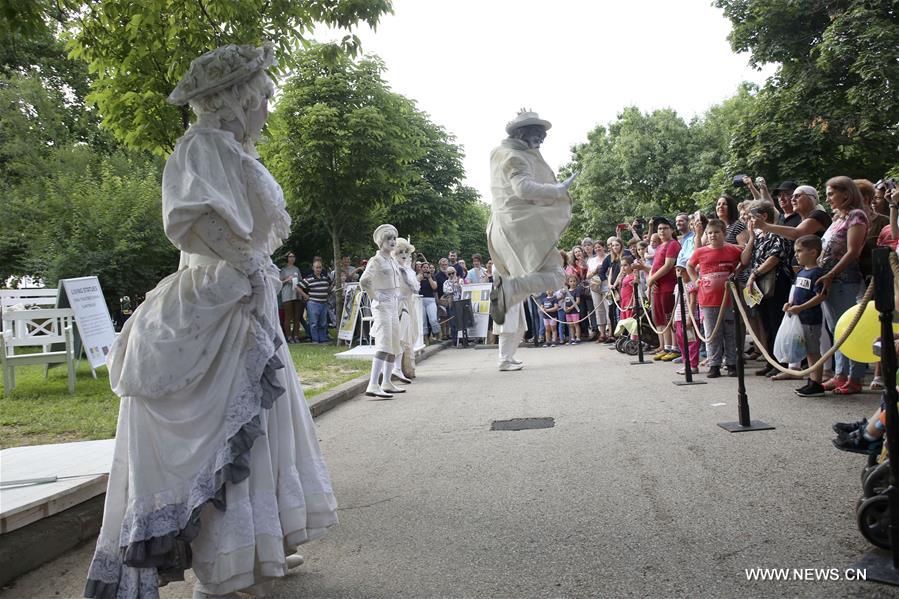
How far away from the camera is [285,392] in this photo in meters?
3.17

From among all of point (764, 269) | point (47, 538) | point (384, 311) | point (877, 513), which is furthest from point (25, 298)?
point (877, 513)

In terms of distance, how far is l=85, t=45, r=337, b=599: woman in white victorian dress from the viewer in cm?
282

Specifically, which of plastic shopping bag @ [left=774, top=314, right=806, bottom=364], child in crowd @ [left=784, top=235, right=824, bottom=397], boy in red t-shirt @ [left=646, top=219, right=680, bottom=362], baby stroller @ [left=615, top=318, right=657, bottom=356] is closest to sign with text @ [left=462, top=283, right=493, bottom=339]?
baby stroller @ [left=615, top=318, right=657, bottom=356]

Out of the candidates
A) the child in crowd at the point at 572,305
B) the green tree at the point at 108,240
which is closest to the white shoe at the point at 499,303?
the child in crowd at the point at 572,305

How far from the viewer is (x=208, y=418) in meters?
2.95

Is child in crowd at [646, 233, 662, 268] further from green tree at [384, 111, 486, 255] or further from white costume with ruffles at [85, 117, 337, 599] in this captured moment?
green tree at [384, 111, 486, 255]

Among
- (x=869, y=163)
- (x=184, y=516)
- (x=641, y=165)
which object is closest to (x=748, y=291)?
(x=184, y=516)

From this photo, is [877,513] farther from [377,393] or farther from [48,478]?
[377,393]

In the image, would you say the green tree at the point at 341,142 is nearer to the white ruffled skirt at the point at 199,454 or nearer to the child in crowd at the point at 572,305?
the child in crowd at the point at 572,305

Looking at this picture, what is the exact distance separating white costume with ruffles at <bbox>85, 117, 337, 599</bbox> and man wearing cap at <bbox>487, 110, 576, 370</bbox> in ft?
8.06

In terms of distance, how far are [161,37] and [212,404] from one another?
3.85m

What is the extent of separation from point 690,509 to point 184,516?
8.88 feet

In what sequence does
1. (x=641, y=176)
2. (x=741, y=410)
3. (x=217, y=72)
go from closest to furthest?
(x=217, y=72), (x=741, y=410), (x=641, y=176)

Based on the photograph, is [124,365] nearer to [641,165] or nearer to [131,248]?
[131,248]
